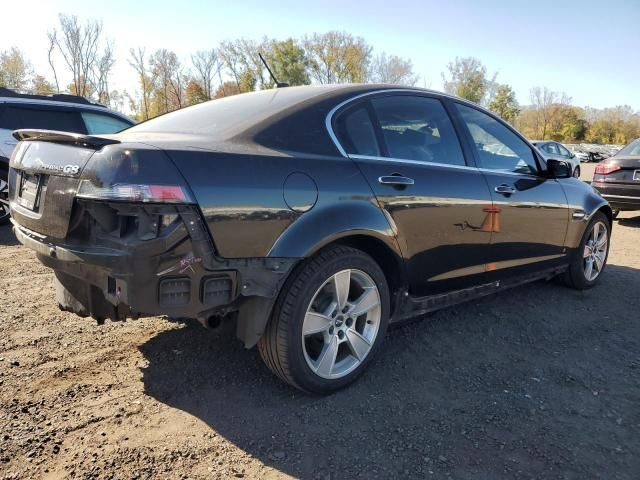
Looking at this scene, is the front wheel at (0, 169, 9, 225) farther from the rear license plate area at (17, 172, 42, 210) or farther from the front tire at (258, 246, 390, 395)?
the front tire at (258, 246, 390, 395)

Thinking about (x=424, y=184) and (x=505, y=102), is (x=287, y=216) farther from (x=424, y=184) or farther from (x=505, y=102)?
(x=505, y=102)

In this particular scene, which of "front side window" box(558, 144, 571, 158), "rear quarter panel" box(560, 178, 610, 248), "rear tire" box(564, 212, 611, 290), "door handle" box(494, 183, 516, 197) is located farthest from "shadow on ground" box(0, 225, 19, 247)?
"front side window" box(558, 144, 571, 158)

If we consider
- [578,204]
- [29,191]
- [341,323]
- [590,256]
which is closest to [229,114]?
[29,191]

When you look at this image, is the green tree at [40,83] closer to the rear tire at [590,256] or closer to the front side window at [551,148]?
the front side window at [551,148]

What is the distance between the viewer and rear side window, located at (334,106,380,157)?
277 cm

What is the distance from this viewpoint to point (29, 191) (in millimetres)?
2615

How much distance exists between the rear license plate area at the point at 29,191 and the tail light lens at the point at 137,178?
0.59 meters

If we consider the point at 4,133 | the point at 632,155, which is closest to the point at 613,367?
the point at 632,155

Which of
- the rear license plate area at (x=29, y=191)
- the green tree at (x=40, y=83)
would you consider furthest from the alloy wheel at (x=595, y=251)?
the green tree at (x=40, y=83)

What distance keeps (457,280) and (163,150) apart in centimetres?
221

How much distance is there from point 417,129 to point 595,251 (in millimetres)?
2870

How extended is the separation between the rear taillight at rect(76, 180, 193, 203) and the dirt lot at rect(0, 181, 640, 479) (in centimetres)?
113

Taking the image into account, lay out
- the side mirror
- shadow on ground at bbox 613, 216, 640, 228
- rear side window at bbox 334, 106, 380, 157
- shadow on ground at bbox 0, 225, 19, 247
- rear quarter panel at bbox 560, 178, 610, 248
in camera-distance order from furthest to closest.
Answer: shadow on ground at bbox 613, 216, 640, 228 → shadow on ground at bbox 0, 225, 19, 247 → rear quarter panel at bbox 560, 178, 610, 248 → the side mirror → rear side window at bbox 334, 106, 380, 157

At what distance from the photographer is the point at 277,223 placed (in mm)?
2340
